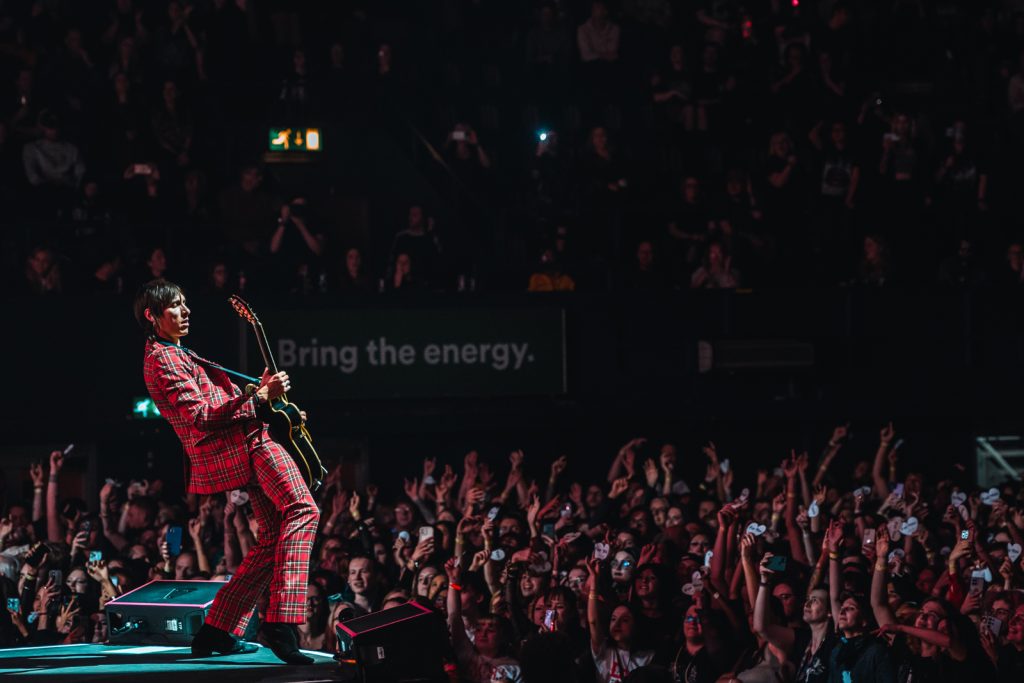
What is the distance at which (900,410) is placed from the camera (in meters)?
12.8

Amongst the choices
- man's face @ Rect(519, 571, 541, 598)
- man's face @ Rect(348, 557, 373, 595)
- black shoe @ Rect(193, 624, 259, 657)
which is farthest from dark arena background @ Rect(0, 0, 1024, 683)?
black shoe @ Rect(193, 624, 259, 657)

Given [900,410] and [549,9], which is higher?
[549,9]

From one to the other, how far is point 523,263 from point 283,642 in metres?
7.17

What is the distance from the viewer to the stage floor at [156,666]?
5629 mm

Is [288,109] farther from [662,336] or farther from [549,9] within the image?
[662,336]

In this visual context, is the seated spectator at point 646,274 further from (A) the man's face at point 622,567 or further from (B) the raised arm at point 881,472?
(A) the man's face at point 622,567

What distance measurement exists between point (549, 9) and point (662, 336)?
12.5ft

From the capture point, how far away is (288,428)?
5727 millimetres

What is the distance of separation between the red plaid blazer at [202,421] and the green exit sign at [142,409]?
6180 millimetres

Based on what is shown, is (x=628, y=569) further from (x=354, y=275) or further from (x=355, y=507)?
(x=354, y=275)

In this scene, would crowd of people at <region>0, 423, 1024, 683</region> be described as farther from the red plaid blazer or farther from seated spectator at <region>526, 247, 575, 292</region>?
seated spectator at <region>526, 247, 575, 292</region>

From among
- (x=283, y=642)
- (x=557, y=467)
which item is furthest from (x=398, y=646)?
(x=557, y=467)

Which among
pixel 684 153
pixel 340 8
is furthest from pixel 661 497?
pixel 340 8

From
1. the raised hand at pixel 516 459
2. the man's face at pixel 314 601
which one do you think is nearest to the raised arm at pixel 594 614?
the man's face at pixel 314 601
